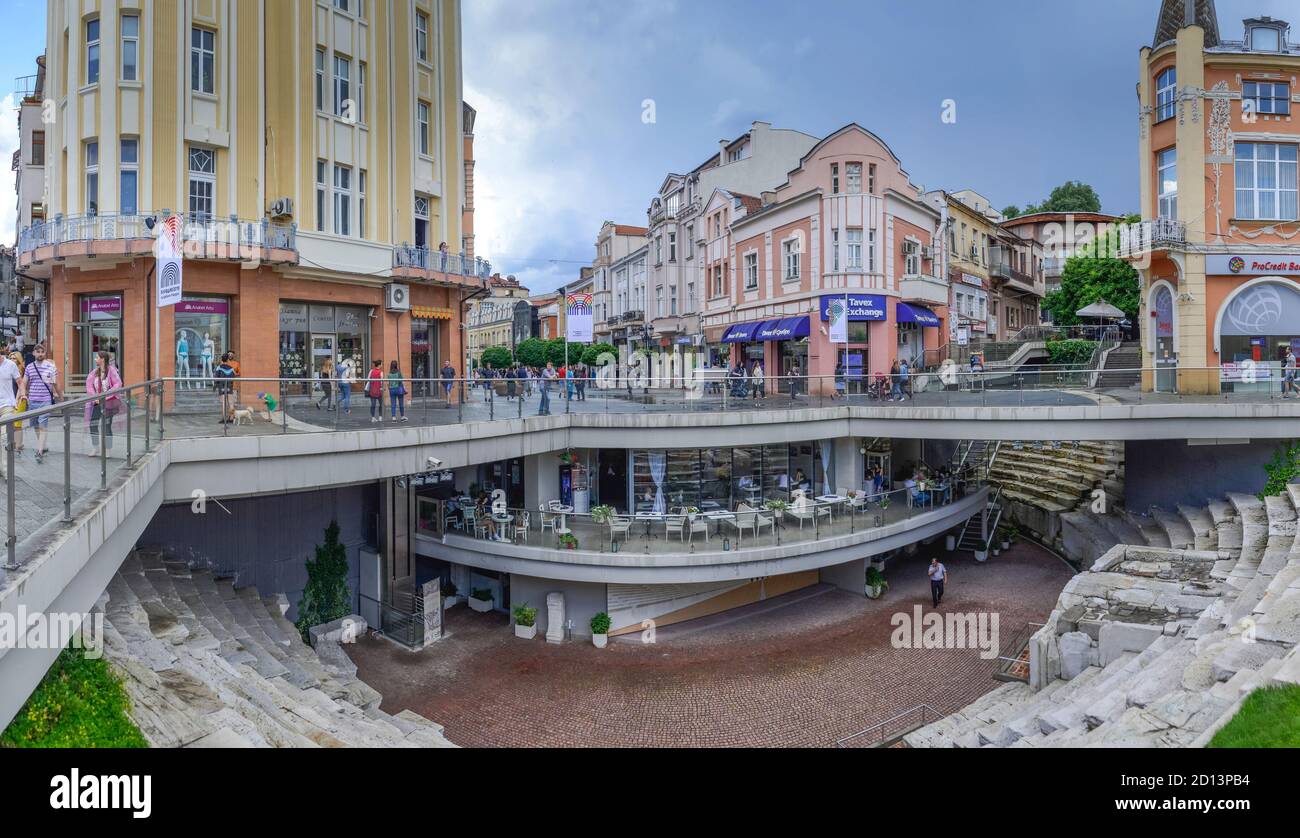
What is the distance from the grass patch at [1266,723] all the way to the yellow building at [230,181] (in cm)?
2339

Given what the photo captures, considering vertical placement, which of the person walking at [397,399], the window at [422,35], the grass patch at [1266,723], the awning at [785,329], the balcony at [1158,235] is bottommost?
the grass patch at [1266,723]

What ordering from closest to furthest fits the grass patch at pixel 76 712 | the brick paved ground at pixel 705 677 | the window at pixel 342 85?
the grass patch at pixel 76 712 → the brick paved ground at pixel 705 677 → the window at pixel 342 85

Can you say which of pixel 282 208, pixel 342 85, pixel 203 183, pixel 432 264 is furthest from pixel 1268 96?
pixel 203 183

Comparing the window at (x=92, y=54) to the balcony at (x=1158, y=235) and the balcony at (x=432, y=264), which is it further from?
the balcony at (x=1158, y=235)

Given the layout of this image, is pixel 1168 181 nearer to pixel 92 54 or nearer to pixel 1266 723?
pixel 1266 723

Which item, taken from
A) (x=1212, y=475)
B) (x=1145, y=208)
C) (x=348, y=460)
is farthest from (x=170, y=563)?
(x=1145, y=208)

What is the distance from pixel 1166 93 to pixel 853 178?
461 inches

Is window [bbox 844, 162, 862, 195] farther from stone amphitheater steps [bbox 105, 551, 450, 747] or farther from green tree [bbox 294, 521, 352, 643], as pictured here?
stone amphitheater steps [bbox 105, 551, 450, 747]

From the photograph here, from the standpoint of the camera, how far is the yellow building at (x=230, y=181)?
69.9ft

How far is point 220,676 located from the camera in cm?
932

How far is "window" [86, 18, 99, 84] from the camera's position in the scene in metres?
21.6

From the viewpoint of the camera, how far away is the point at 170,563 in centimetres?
1641

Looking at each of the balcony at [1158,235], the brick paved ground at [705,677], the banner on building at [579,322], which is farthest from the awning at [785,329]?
the brick paved ground at [705,677]
